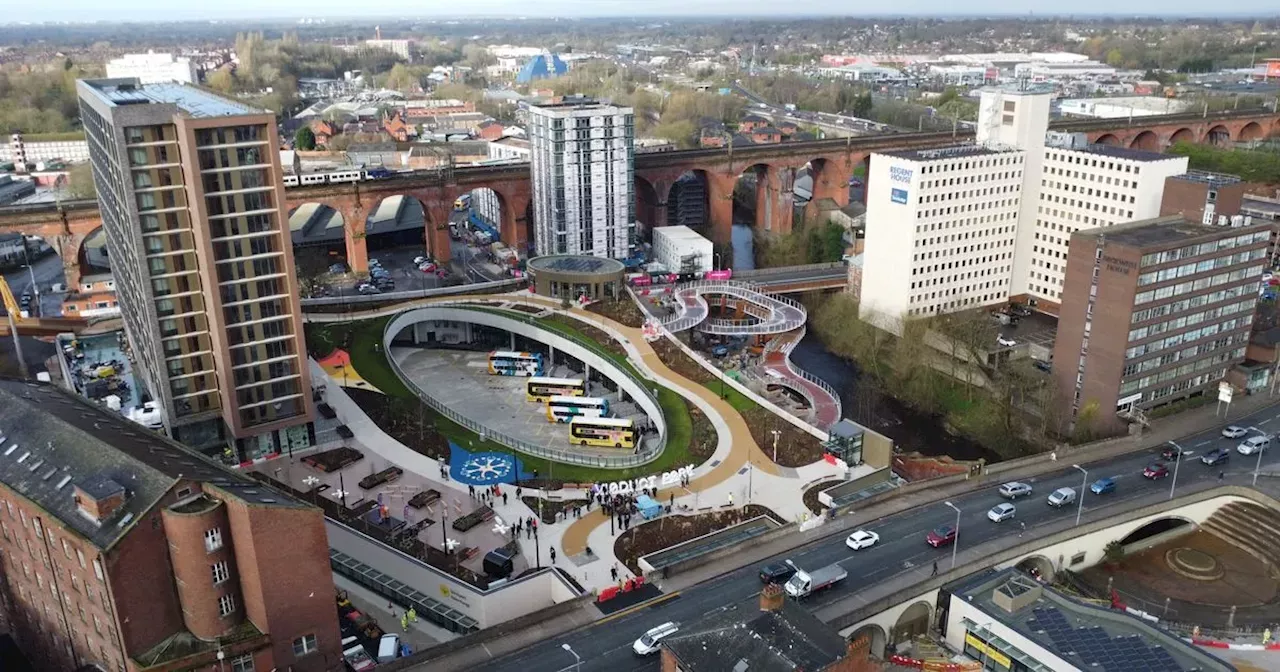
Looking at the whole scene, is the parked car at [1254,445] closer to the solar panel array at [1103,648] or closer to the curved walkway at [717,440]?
the solar panel array at [1103,648]

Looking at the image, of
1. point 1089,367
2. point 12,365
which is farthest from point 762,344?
point 12,365

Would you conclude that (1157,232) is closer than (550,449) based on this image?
No

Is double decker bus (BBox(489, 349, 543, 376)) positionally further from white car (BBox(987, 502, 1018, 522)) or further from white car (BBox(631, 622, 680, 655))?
white car (BBox(631, 622, 680, 655))

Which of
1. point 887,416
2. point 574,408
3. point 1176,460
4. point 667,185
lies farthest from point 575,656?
point 667,185

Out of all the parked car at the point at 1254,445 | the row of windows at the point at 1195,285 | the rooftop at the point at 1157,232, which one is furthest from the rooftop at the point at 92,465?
the rooftop at the point at 1157,232

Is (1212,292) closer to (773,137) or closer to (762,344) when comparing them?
(762,344)

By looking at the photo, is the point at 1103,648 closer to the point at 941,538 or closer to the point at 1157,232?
the point at 941,538
